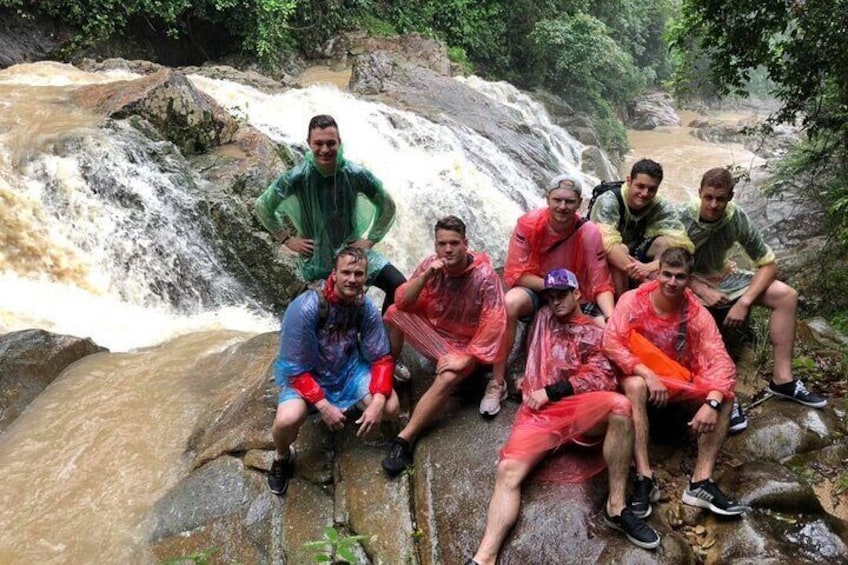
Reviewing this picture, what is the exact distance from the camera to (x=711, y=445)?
131 inches

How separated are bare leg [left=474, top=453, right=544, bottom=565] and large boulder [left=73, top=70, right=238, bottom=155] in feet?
24.1

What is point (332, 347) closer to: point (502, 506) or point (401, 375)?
point (401, 375)

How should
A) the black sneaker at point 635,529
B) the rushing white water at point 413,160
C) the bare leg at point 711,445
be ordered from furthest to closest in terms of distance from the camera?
the rushing white water at point 413,160 → the bare leg at point 711,445 → the black sneaker at point 635,529

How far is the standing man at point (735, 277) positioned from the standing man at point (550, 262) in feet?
2.47

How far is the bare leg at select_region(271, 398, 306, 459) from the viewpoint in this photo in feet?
11.4

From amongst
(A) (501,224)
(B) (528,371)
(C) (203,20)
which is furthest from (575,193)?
(C) (203,20)

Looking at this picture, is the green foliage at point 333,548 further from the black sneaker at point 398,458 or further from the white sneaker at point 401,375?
the white sneaker at point 401,375

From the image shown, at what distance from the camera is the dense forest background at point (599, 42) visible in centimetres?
618

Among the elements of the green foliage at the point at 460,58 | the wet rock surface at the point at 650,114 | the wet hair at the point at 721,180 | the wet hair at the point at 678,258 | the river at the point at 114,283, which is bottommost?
the wet rock surface at the point at 650,114

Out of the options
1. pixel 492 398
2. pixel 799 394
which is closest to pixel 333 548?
pixel 492 398

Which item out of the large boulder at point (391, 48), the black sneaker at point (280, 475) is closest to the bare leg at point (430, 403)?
the black sneaker at point (280, 475)

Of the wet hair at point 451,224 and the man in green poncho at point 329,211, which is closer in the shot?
the wet hair at point 451,224

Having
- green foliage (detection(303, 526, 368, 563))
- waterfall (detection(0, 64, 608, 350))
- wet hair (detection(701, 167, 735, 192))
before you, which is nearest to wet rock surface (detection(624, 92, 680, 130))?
waterfall (detection(0, 64, 608, 350))

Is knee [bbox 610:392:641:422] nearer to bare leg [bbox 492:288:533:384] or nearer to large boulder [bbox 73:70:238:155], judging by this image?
bare leg [bbox 492:288:533:384]
